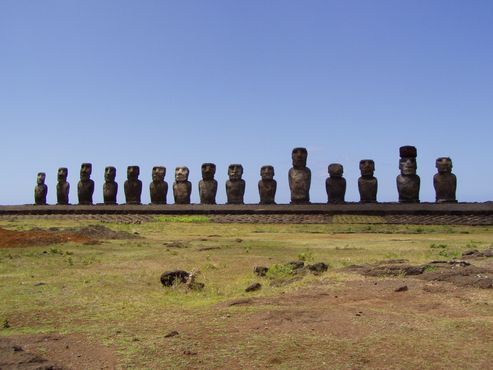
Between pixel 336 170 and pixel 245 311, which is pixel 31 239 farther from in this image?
pixel 336 170

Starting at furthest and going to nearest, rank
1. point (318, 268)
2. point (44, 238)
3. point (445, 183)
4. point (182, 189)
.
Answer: point (182, 189) → point (445, 183) → point (44, 238) → point (318, 268)

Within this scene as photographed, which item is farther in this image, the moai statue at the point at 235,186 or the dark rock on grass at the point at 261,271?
the moai statue at the point at 235,186

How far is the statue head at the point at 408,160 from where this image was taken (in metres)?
26.5

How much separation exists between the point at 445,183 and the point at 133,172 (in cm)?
1610

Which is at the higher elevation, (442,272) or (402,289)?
(442,272)

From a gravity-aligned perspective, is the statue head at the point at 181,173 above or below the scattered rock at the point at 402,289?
above

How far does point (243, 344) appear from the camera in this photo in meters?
5.76

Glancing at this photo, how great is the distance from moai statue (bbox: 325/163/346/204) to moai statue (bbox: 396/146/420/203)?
8.61 feet

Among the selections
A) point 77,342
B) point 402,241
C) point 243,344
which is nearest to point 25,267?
point 77,342

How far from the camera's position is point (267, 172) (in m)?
29.0

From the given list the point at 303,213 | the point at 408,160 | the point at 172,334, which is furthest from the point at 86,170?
the point at 172,334

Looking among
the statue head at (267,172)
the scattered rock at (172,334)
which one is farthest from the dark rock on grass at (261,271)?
the statue head at (267,172)

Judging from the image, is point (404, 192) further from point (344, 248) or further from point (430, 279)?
point (430, 279)

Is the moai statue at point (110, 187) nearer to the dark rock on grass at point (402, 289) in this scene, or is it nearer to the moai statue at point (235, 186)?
the moai statue at point (235, 186)
